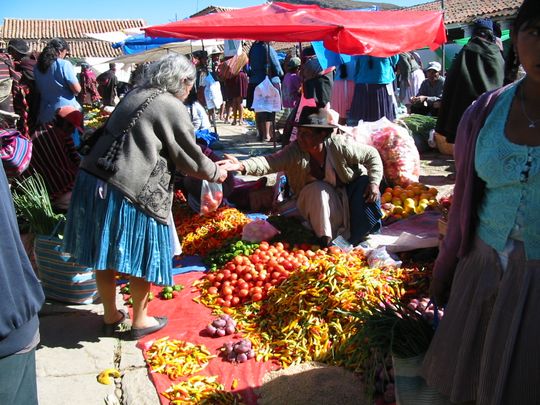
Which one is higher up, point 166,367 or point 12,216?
point 12,216

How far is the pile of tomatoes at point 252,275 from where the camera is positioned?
421 cm

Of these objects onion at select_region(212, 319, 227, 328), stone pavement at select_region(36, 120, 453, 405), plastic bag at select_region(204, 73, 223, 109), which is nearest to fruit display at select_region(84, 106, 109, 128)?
plastic bag at select_region(204, 73, 223, 109)

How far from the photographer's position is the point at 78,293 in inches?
167

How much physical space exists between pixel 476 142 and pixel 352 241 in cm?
324

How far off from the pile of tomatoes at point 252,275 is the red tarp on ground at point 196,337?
0.19 meters

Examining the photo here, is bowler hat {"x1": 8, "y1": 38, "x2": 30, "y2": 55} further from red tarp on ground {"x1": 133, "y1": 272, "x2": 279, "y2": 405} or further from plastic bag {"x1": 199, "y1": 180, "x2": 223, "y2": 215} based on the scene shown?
red tarp on ground {"x1": 133, "y1": 272, "x2": 279, "y2": 405}

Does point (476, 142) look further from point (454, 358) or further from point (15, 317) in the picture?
point (15, 317)

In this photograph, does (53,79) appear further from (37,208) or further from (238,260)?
(238,260)

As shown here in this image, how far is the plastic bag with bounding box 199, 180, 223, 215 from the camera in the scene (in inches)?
233

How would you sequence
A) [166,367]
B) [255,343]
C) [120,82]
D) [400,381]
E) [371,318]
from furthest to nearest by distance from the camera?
[120,82] → [255,343] → [166,367] → [371,318] → [400,381]

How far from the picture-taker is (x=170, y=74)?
137 inches

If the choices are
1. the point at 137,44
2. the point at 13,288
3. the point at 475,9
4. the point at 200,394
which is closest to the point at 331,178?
the point at 200,394

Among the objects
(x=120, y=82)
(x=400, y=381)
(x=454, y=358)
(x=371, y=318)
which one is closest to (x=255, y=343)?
(x=371, y=318)

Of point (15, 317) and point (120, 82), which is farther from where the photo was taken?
point (120, 82)
